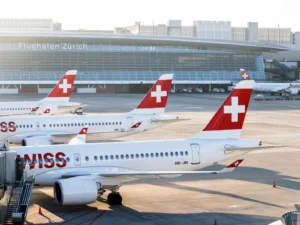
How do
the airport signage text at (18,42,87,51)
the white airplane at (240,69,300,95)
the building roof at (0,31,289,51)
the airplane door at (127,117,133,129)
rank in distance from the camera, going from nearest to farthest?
the airplane door at (127,117,133,129)
the white airplane at (240,69,300,95)
the building roof at (0,31,289,51)
the airport signage text at (18,42,87,51)

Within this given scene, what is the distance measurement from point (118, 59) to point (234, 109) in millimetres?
140461

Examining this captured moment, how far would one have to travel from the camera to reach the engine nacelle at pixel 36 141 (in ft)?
162

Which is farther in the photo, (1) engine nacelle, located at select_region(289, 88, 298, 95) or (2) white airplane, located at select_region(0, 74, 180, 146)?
(1) engine nacelle, located at select_region(289, 88, 298, 95)

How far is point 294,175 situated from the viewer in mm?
40375

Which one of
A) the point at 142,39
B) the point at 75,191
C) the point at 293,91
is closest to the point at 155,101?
the point at 75,191

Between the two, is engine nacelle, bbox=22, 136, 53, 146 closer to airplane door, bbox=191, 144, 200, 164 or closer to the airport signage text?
airplane door, bbox=191, 144, 200, 164

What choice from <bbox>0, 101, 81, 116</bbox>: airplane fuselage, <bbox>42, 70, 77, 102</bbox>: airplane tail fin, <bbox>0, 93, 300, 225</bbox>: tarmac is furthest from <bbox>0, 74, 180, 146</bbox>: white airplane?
<bbox>42, 70, 77, 102</bbox>: airplane tail fin

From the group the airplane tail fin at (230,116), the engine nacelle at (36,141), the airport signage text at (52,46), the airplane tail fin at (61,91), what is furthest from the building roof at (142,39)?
the airplane tail fin at (230,116)

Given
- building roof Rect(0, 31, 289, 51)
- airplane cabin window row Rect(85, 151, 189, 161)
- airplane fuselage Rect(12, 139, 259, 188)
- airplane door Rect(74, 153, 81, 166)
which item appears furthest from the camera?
building roof Rect(0, 31, 289, 51)

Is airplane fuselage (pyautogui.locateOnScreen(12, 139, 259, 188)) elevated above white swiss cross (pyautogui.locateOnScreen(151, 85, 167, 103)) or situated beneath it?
situated beneath

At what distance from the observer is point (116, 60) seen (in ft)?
572

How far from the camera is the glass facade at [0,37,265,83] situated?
538 ft

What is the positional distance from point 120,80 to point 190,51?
84.1 ft

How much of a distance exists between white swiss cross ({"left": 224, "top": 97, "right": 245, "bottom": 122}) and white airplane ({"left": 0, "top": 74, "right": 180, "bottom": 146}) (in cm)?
1752
